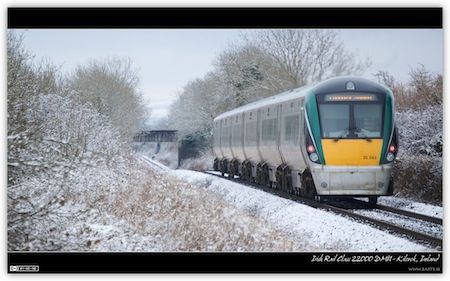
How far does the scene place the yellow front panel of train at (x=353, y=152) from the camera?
53.5 ft

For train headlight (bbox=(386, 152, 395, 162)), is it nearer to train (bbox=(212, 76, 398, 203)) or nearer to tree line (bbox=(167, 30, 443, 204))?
train (bbox=(212, 76, 398, 203))

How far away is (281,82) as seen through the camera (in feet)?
62.1

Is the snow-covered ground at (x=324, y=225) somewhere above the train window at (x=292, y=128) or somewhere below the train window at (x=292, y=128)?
below

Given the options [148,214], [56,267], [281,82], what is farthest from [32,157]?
[281,82]

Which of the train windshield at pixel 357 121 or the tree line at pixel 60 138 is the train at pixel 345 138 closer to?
the train windshield at pixel 357 121

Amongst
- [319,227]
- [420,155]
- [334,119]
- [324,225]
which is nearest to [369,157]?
[334,119]

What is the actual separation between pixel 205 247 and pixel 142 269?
3.39 ft

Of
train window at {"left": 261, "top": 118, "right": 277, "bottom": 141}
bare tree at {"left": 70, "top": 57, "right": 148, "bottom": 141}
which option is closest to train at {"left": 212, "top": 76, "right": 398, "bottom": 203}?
train window at {"left": 261, "top": 118, "right": 277, "bottom": 141}

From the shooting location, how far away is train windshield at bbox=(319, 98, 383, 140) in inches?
650

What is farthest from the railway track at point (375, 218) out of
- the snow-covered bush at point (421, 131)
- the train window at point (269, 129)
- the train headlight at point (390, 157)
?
the train window at point (269, 129)

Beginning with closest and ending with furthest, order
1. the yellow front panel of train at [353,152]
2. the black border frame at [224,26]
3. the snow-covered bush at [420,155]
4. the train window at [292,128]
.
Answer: the black border frame at [224,26]
the snow-covered bush at [420,155]
the yellow front panel of train at [353,152]
the train window at [292,128]

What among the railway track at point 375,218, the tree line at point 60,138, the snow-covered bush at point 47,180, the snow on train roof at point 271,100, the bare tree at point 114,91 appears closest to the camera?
the snow-covered bush at point 47,180

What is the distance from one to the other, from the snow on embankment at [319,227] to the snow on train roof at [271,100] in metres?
2.45
